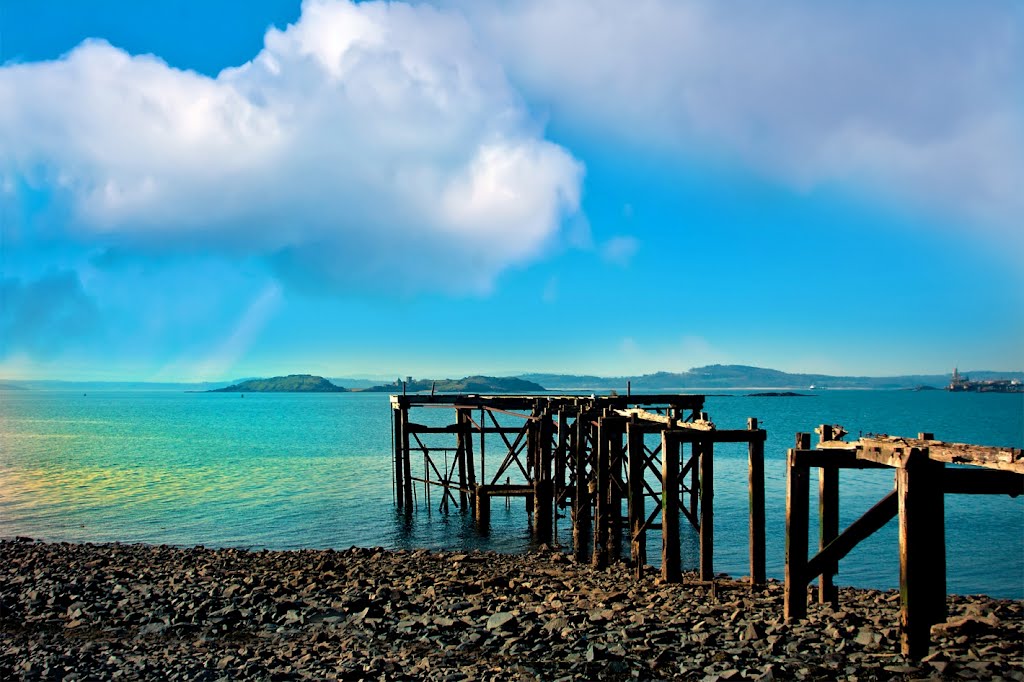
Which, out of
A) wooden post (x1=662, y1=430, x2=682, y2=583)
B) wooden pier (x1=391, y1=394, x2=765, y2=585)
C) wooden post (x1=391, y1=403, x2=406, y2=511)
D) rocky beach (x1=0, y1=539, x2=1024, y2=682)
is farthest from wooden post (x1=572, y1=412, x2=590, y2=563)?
wooden post (x1=391, y1=403, x2=406, y2=511)

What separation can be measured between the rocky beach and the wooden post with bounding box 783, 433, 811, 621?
33cm

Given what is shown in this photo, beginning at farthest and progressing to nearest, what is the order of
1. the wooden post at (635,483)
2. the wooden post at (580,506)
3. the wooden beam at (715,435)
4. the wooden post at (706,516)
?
→ 1. the wooden post at (580,506)
2. the wooden post at (635,483)
3. the wooden post at (706,516)
4. the wooden beam at (715,435)

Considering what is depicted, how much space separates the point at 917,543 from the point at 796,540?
2.47 metres

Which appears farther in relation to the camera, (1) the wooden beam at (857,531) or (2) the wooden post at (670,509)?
(2) the wooden post at (670,509)

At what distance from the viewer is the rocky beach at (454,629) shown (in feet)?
36.2

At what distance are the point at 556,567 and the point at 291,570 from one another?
6560mm

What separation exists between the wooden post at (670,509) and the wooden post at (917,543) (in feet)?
18.6

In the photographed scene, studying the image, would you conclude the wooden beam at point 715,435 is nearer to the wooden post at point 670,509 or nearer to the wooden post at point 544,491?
the wooden post at point 670,509

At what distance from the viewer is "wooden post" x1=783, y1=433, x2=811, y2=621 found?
1254 cm

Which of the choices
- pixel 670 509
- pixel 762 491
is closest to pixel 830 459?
pixel 762 491

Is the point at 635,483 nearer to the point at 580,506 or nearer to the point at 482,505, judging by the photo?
the point at 580,506

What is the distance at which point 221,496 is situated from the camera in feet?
123

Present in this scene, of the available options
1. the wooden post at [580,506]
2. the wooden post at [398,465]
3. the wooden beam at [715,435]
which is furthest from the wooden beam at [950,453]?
the wooden post at [398,465]

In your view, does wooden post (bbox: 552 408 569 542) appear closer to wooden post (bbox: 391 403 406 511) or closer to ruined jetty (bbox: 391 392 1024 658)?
ruined jetty (bbox: 391 392 1024 658)
